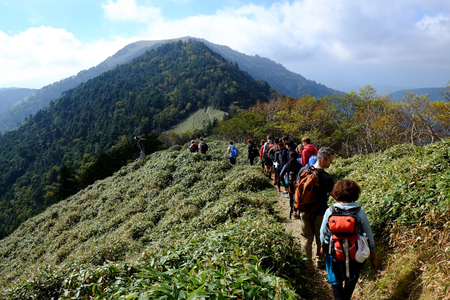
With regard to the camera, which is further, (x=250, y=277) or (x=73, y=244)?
(x=73, y=244)

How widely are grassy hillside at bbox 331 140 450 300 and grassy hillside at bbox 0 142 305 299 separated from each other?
1659 mm

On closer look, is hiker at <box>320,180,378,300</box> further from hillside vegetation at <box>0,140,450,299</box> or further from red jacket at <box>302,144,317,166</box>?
red jacket at <box>302,144,317,166</box>

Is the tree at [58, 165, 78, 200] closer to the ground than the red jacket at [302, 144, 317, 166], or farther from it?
closer to the ground

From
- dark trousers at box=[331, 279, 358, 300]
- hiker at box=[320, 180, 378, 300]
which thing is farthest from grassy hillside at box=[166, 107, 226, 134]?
dark trousers at box=[331, 279, 358, 300]

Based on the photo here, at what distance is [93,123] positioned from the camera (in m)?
162

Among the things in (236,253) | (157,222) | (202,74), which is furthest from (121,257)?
(202,74)

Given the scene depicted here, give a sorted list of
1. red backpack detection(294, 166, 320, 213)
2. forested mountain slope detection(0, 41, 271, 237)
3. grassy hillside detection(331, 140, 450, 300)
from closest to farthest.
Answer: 1. grassy hillside detection(331, 140, 450, 300)
2. red backpack detection(294, 166, 320, 213)
3. forested mountain slope detection(0, 41, 271, 237)

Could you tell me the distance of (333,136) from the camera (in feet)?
134

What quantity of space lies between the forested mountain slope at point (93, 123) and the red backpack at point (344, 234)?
371ft

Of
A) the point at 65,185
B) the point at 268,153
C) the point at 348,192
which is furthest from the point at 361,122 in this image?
the point at 65,185

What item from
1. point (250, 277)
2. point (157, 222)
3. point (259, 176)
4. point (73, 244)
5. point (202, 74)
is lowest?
point (73, 244)

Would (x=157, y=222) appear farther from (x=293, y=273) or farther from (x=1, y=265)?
(x=1, y=265)

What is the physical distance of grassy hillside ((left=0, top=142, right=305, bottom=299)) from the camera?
323 cm

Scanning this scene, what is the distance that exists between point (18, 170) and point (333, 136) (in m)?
173
